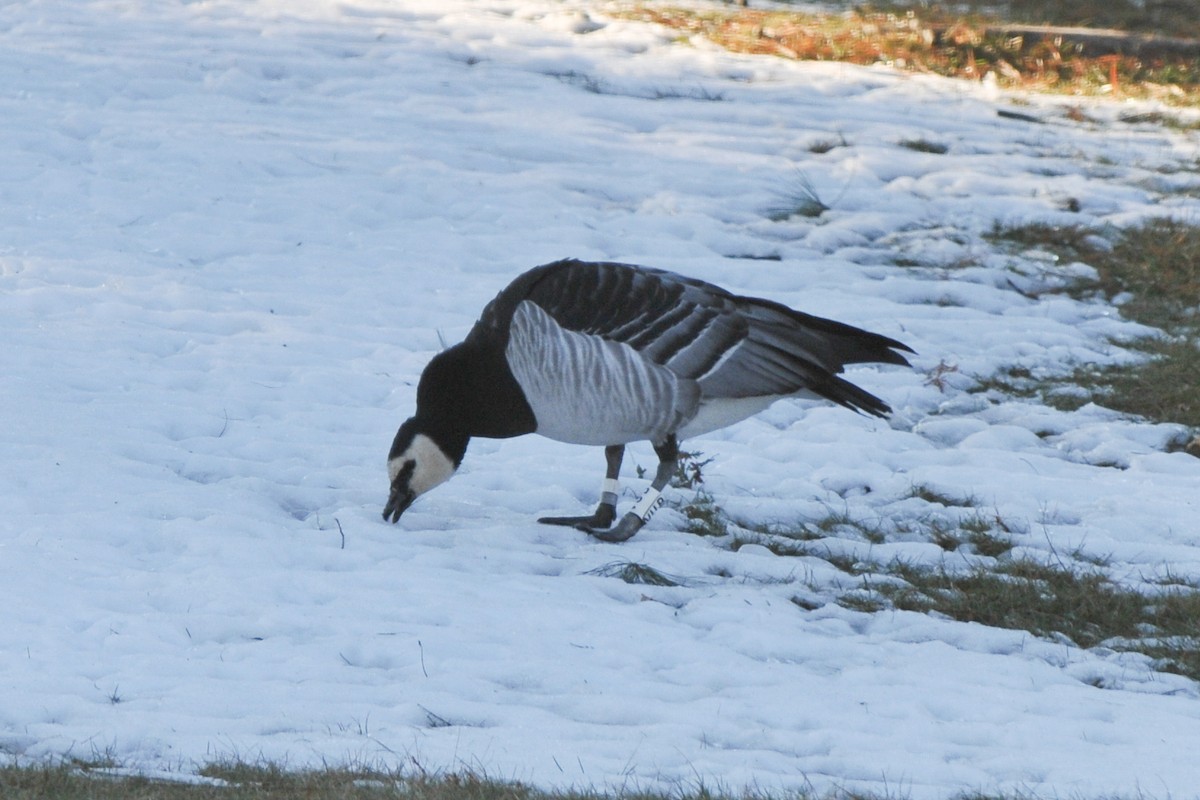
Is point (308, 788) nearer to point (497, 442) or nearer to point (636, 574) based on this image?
point (636, 574)

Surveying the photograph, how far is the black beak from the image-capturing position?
22.1 ft

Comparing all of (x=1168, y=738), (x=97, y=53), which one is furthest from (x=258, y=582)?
(x=97, y=53)

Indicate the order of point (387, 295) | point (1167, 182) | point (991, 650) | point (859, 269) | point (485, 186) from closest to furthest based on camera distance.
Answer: point (991, 650), point (387, 295), point (859, 269), point (485, 186), point (1167, 182)

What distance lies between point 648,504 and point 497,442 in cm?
155

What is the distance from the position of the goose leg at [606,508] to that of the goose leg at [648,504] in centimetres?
6

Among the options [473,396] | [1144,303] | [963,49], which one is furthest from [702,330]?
[963,49]

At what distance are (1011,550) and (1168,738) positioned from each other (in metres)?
2.02

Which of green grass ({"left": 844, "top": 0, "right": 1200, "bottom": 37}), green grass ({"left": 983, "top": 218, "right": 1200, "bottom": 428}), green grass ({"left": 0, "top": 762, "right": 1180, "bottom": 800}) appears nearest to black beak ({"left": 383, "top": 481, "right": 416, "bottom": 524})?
green grass ({"left": 0, "top": 762, "right": 1180, "bottom": 800})

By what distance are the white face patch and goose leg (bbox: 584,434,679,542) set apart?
2.58ft

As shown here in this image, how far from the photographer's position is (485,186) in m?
11.6

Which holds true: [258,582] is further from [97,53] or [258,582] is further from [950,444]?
[97,53]

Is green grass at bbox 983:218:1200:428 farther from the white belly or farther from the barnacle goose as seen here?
the white belly

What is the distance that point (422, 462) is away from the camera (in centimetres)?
670

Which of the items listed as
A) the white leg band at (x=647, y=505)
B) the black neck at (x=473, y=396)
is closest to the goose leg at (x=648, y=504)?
the white leg band at (x=647, y=505)
